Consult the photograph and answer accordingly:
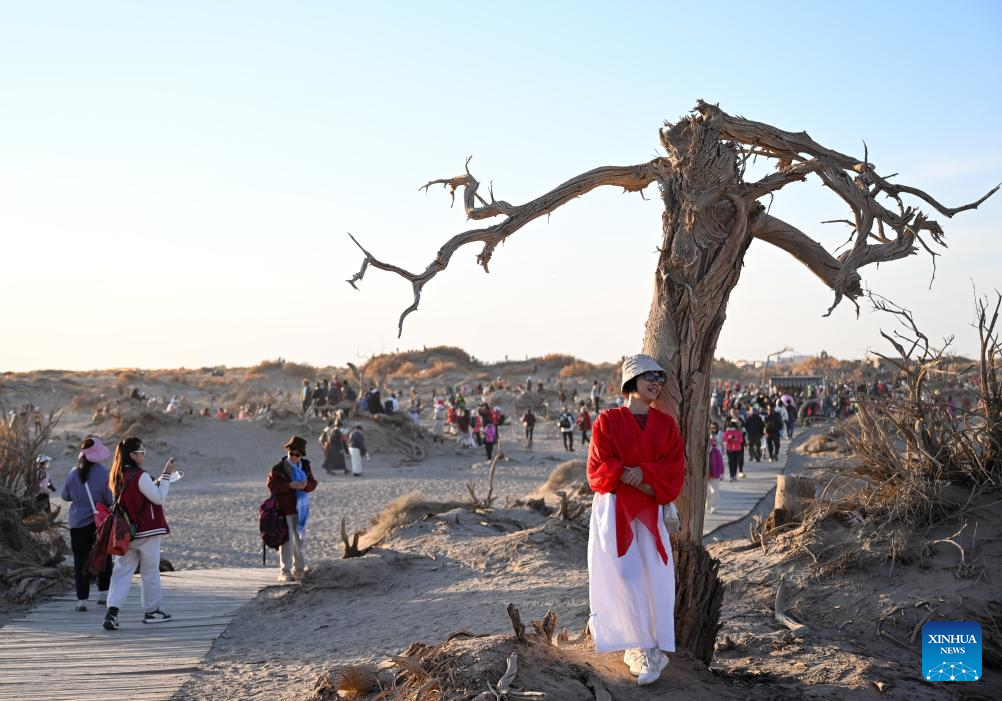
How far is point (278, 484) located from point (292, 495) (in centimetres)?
22

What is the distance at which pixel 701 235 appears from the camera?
20.8 feet

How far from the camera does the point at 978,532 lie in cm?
784

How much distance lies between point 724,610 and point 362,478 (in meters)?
19.7

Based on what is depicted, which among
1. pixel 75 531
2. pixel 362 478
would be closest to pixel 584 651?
pixel 75 531

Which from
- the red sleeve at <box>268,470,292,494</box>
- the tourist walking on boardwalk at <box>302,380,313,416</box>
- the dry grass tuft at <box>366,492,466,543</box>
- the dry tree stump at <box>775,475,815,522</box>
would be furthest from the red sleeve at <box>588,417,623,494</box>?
the tourist walking on boardwalk at <box>302,380,313,416</box>

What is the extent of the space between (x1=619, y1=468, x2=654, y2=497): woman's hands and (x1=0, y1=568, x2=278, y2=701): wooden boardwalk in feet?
11.4

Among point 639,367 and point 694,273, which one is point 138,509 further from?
point 694,273

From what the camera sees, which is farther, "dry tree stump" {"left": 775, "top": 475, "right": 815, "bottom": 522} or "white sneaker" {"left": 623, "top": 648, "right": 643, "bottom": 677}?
"dry tree stump" {"left": 775, "top": 475, "right": 815, "bottom": 522}

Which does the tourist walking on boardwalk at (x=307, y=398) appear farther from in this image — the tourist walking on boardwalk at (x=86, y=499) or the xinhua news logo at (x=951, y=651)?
the xinhua news logo at (x=951, y=651)

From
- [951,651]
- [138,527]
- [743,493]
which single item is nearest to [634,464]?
[951,651]

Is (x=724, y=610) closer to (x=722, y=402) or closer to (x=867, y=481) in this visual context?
(x=867, y=481)

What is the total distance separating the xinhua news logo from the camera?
6488mm

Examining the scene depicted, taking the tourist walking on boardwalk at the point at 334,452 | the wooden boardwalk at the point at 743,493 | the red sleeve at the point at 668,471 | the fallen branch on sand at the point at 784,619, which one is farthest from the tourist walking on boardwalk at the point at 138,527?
the tourist walking on boardwalk at the point at 334,452

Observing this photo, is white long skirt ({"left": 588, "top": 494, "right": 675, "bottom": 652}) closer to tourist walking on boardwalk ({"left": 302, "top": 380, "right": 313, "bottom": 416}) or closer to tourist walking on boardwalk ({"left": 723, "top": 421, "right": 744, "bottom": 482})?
tourist walking on boardwalk ({"left": 723, "top": 421, "right": 744, "bottom": 482})
